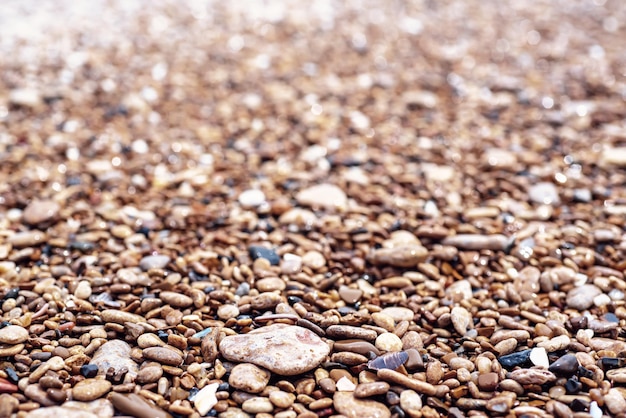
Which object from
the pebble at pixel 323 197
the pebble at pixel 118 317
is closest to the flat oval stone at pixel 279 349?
the pebble at pixel 118 317

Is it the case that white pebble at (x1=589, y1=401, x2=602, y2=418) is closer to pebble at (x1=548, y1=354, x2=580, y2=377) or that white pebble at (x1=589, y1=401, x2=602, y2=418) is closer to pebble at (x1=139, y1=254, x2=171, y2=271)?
pebble at (x1=548, y1=354, x2=580, y2=377)

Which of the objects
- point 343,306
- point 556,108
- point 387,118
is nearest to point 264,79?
point 387,118

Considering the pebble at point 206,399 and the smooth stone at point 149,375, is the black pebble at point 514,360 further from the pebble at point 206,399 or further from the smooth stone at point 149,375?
the smooth stone at point 149,375

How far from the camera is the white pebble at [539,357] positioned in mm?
3108

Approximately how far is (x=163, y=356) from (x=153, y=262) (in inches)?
37.0

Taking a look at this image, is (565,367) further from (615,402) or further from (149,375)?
(149,375)

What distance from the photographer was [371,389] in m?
2.88

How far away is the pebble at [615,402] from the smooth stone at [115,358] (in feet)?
7.51

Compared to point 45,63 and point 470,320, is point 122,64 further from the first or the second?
point 470,320

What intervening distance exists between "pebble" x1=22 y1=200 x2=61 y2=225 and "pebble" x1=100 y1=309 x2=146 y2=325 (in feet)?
4.21

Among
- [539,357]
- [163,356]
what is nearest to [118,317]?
[163,356]

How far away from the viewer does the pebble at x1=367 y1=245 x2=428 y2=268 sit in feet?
12.8

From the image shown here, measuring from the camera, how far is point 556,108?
20.2 ft

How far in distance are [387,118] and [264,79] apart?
5.15 feet
